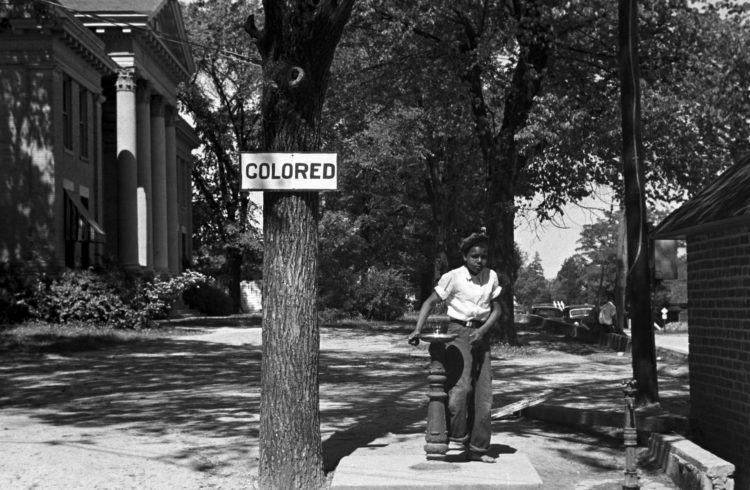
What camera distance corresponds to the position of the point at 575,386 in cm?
1714

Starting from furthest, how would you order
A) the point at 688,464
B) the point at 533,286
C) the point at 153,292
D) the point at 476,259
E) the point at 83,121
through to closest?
the point at 533,286, the point at 83,121, the point at 153,292, the point at 476,259, the point at 688,464

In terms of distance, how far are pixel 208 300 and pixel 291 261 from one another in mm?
46346

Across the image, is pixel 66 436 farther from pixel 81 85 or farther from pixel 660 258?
pixel 81 85

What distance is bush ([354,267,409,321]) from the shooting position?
153 feet

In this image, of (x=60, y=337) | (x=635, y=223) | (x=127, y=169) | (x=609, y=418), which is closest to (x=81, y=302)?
(x=60, y=337)

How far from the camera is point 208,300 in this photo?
177ft

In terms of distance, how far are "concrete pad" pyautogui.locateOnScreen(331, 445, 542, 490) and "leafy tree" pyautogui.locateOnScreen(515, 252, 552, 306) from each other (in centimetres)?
14925

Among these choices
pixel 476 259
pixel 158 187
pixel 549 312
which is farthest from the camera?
pixel 549 312

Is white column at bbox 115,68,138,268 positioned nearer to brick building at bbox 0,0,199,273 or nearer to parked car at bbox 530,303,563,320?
brick building at bbox 0,0,199,273

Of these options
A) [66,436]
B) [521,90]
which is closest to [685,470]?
[66,436]

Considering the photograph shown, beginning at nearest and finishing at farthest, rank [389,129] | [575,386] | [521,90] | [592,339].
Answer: [575,386]
[521,90]
[592,339]
[389,129]

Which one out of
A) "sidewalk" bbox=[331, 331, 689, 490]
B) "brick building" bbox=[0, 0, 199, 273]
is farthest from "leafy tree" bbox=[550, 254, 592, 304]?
"sidewalk" bbox=[331, 331, 689, 490]

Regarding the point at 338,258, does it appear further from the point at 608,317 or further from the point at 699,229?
the point at 699,229

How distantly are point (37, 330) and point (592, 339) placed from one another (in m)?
15.2
